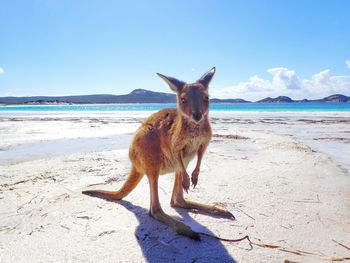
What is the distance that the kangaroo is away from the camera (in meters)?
2.65

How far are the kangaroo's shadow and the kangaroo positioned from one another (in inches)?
3.8

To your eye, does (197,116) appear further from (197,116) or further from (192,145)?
(192,145)

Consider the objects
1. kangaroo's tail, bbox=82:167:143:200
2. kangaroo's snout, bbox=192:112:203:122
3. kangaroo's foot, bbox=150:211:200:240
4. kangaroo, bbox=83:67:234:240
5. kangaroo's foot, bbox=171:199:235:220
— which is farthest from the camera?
kangaroo's tail, bbox=82:167:143:200

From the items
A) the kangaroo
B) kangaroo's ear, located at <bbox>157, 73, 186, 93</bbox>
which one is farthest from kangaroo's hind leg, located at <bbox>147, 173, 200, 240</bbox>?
kangaroo's ear, located at <bbox>157, 73, 186, 93</bbox>

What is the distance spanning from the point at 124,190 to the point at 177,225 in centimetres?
86

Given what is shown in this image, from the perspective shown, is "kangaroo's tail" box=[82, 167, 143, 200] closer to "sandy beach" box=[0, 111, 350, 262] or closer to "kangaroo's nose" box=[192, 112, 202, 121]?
"sandy beach" box=[0, 111, 350, 262]

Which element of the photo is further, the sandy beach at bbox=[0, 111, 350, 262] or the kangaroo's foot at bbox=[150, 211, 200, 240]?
the kangaroo's foot at bbox=[150, 211, 200, 240]

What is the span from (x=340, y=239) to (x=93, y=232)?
1.85 m

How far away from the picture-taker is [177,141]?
265cm

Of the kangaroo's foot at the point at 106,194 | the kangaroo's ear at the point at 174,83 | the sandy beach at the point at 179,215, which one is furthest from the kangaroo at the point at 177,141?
the kangaroo's foot at the point at 106,194

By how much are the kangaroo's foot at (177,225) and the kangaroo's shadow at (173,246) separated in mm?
30

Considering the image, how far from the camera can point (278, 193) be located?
11.2ft

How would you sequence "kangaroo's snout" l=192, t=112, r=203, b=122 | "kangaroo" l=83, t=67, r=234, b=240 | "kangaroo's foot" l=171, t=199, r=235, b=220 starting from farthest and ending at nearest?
"kangaroo's foot" l=171, t=199, r=235, b=220 < "kangaroo" l=83, t=67, r=234, b=240 < "kangaroo's snout" l=192, t=112, r=203, b=122

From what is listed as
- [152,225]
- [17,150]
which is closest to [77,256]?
[152,225]
